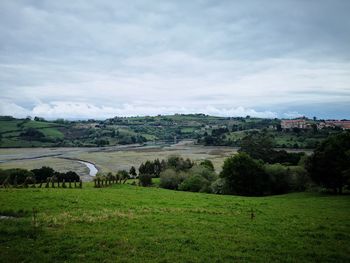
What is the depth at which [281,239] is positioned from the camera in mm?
19781

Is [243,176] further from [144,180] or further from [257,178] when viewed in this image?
[144,180]

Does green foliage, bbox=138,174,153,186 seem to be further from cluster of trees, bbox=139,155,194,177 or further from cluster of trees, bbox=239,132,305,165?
cluster of trees, bbox=239,132,305,165

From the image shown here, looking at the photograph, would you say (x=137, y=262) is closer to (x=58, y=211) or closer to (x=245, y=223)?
(x=245, y=223)

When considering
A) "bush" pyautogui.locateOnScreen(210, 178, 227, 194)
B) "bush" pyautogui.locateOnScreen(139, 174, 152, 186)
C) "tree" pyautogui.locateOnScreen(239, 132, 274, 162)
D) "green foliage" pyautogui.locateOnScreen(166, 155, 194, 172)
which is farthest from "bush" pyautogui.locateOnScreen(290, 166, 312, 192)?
"tree" pyautogui.locateOnScreen(239, 132, 274, 162)

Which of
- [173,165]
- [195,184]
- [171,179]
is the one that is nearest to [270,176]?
[195,184]

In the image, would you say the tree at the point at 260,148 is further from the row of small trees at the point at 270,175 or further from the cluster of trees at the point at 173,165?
the row of small trees at the point at 270,175

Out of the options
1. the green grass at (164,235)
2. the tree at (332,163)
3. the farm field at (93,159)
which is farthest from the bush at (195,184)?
the green grass at (164,235)

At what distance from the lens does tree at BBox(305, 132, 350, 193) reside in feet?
162

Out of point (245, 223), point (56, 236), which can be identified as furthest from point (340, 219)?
point (56, 236)

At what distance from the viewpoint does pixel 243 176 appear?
61.6 metres

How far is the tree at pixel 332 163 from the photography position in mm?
49281

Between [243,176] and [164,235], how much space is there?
44046 mm

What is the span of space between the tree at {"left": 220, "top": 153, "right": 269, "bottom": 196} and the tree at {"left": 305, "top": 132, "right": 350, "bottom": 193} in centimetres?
1109

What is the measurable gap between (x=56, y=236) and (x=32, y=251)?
2402 mm
